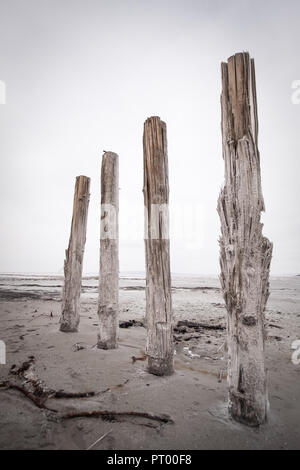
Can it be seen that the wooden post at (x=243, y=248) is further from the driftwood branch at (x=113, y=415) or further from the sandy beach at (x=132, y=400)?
the driftwood branch at (x=113, y=415)

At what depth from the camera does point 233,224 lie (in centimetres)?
202

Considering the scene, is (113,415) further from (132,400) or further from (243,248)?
(243,248)

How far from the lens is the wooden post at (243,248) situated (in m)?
1.88

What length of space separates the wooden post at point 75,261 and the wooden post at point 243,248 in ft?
11.5

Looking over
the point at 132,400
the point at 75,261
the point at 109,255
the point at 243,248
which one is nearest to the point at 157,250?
the point at 243,248

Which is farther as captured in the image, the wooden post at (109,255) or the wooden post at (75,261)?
the wooden post at (75,261)

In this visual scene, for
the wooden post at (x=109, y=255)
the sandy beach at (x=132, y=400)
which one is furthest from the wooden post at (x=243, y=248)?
the wooden post at (x=109, y=255)

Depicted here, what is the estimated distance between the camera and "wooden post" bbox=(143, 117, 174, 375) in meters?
2.84

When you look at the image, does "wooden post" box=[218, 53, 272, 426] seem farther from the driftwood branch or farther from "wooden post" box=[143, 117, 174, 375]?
"wooden post" box=[143, 117, 174, 375]

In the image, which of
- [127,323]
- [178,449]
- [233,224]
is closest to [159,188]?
[233,224]

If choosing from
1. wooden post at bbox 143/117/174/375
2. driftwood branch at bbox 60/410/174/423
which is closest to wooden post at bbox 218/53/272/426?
driftwood branch at bbox 60/410/174/423

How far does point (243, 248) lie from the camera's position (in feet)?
6.41

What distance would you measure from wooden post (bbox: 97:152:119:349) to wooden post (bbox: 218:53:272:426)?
2212 mm

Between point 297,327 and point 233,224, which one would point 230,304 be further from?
point 297,327
